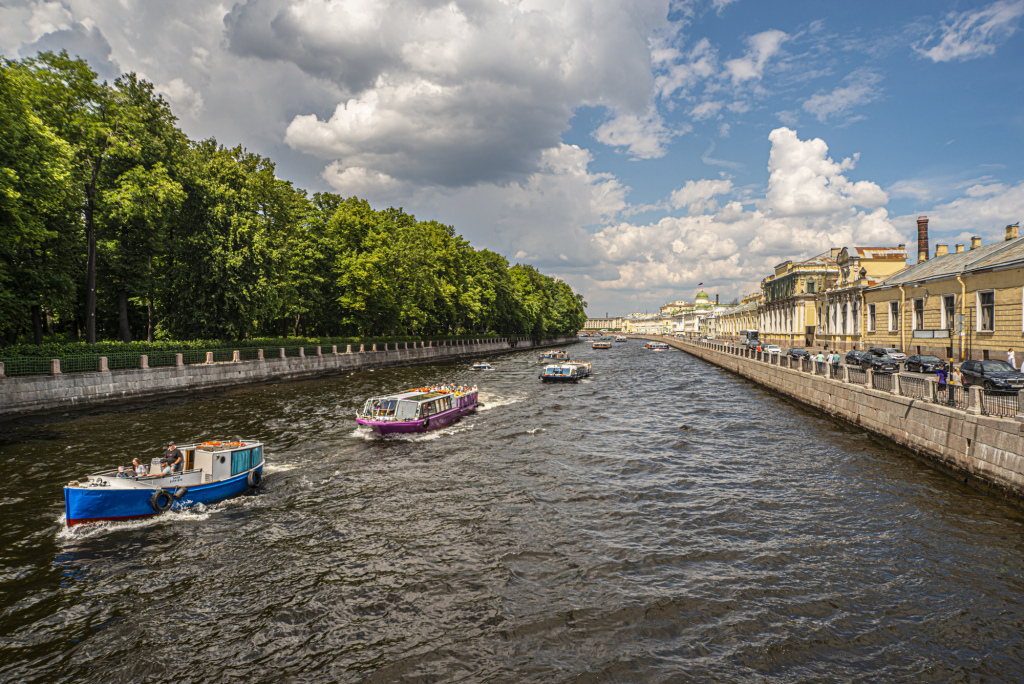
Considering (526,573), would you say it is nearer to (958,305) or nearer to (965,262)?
(958,305)

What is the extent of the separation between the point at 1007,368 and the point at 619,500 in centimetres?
2211

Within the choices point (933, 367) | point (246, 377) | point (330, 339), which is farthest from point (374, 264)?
point (933, 367)

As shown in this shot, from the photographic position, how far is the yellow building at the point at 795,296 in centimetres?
9431

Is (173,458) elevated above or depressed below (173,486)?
above

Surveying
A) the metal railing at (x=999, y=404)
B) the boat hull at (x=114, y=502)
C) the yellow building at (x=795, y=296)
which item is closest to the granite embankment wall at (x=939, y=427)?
the metal railing at (x=999, y=404)

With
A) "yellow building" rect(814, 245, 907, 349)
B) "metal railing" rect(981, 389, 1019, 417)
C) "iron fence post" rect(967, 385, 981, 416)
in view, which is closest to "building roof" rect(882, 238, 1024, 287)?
"yellow building" rect(814, 245, 907, 349)

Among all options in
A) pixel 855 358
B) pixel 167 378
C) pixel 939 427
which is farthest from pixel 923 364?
pixel 167 378

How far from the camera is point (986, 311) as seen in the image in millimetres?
35188

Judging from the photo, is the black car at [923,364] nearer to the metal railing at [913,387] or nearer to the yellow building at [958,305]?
the yellow building at [958,305]

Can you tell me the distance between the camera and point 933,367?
3169cm

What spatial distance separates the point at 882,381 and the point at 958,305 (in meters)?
22.7

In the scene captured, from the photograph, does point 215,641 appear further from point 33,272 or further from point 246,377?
point 246,377

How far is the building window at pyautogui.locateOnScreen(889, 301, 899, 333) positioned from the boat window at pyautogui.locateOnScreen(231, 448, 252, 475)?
5637cm

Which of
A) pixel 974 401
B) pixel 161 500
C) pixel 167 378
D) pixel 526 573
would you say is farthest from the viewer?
pixel 167 378
